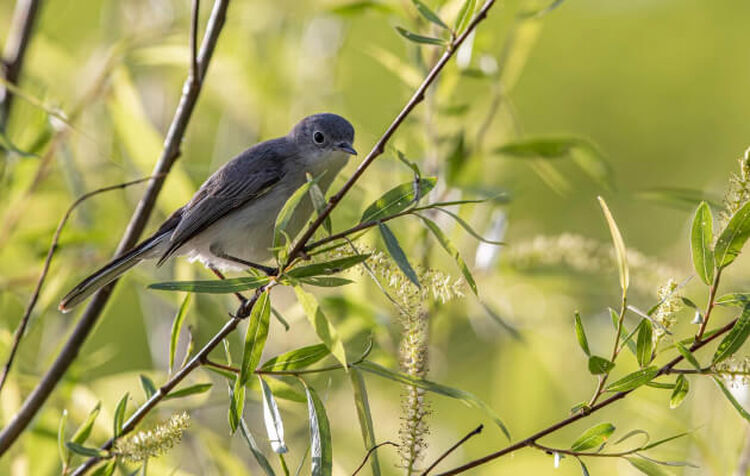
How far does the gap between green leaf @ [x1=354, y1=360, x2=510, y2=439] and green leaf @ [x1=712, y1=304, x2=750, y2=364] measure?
0.37 metres

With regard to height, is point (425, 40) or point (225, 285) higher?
point (425, 40)

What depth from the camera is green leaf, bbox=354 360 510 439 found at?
1579mm

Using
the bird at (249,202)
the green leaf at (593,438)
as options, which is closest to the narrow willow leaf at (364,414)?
the green leaf at (593,438)

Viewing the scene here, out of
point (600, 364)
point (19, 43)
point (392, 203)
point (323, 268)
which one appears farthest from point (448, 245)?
point (19, 43)

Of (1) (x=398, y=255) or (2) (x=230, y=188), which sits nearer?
(1) (x=398, y=255)

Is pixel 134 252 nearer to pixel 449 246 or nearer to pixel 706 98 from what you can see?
pixel 449 246

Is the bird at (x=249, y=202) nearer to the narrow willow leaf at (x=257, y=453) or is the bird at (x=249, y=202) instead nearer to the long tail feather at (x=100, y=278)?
the long tail feather at (x=100, y=278)

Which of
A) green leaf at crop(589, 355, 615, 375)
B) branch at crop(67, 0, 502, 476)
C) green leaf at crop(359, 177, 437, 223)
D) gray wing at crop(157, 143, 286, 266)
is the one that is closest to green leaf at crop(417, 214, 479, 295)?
green leaf at crop(359, 177, 437, 223)

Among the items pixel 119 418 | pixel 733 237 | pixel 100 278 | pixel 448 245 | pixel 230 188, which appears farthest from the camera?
pixel 230 188

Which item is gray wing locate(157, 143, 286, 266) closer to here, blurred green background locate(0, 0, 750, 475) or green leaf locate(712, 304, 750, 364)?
blurred green background locate(0, 0, 750, 475)

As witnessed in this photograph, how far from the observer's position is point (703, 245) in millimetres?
1465

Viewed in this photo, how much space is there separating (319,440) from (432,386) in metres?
0.23

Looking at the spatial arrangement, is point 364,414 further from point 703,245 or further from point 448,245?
point 703,245

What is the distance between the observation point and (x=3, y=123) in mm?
2365
